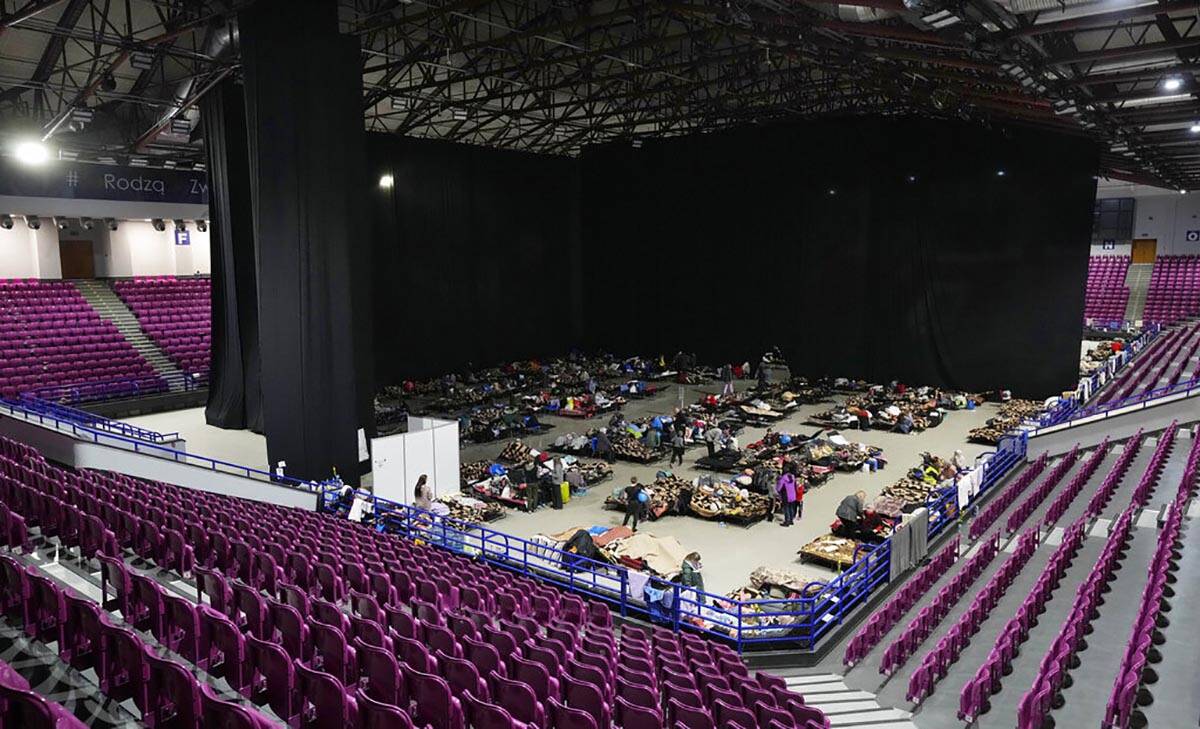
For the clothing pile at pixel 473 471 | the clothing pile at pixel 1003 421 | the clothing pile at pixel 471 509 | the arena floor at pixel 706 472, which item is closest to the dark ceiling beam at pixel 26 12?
the arena floor at pixel 706 472

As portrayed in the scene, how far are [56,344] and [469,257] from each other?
50.2ft

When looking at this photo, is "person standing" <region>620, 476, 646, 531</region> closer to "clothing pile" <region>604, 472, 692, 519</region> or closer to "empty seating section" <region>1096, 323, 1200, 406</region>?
"clothing pile" <region>604, 472, 692, 519</region>

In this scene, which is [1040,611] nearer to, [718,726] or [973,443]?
[718,726]

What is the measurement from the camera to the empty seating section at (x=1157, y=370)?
2244cm

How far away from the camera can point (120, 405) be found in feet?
82.9

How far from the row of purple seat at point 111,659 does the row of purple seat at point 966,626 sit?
683cm

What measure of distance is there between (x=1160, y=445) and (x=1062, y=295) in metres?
12.5

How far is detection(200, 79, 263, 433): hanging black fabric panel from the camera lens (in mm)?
21859

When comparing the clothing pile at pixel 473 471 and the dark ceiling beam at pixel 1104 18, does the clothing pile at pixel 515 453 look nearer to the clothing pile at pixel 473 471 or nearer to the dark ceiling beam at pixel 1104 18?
the clothing pile at pixel 473 471

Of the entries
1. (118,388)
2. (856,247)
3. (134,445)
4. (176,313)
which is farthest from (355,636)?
(856,247)

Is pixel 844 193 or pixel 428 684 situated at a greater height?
pixel 844 193

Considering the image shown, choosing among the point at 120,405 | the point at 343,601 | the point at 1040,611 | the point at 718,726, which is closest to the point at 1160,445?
the point at 1040,611

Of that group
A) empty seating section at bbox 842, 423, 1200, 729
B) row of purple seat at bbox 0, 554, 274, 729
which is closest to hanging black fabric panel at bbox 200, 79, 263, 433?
row of purple seat at bbox 0, 554, 274, 729

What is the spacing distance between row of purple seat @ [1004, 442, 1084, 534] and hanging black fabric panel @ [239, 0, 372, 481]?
13.5m
